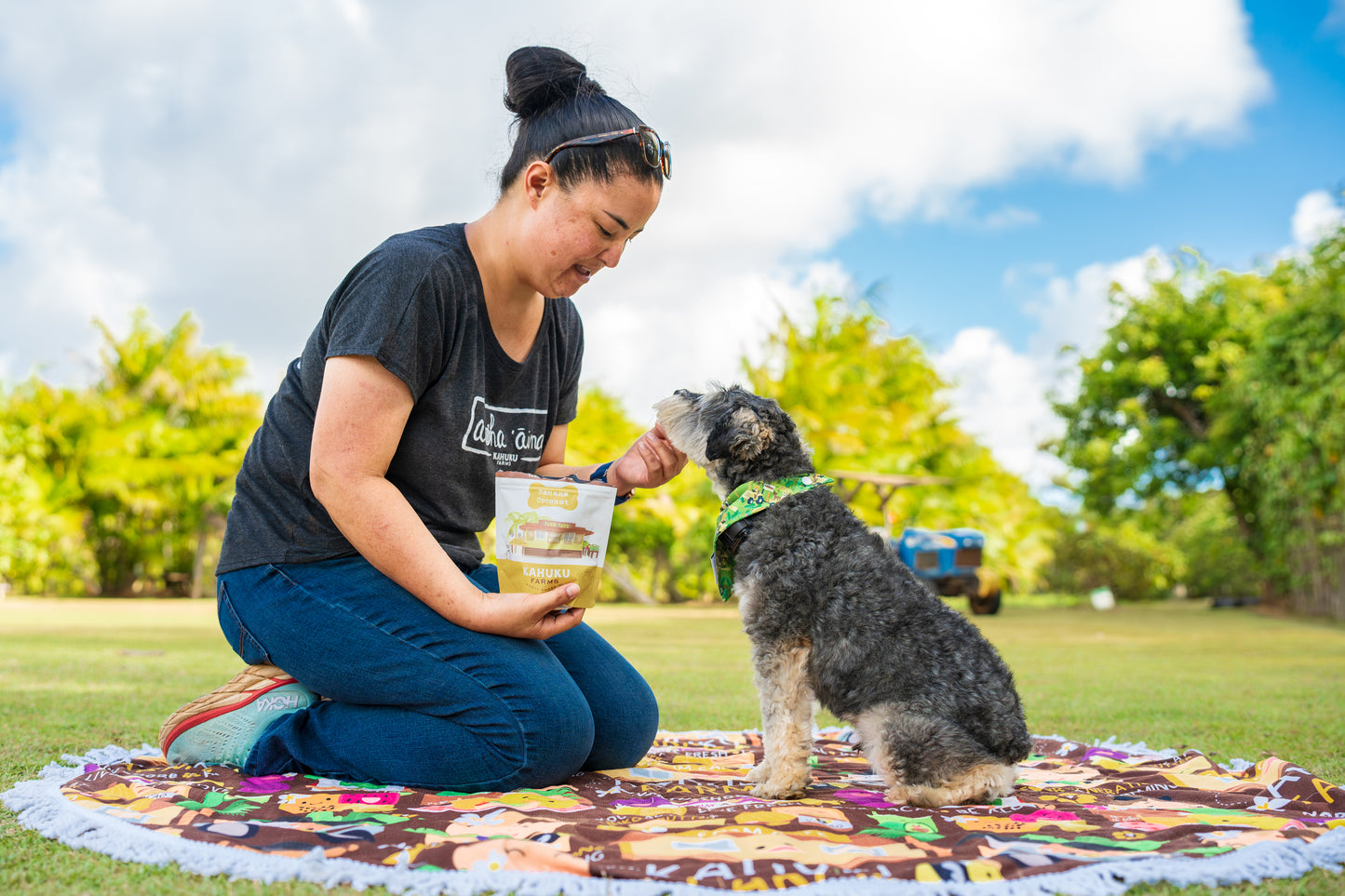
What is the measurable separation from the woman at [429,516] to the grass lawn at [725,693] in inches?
33.8

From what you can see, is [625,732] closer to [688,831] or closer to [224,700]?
[688,831]

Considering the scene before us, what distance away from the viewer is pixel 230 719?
301cm

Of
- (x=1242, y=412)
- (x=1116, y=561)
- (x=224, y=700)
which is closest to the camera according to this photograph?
(x=224, y=700)

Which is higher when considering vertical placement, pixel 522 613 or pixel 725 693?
pixel 522 613

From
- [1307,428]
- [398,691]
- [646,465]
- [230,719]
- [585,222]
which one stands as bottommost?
[230,719]

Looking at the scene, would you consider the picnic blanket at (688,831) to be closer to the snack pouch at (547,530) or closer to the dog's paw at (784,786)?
the dog's paw at (784,786)

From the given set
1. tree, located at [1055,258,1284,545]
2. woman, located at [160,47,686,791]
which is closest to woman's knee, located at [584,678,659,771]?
woman, located at [160,47,686,791]

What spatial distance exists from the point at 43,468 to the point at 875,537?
1074 inches

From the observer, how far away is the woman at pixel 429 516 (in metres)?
2.78

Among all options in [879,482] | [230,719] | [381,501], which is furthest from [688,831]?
[879,482]

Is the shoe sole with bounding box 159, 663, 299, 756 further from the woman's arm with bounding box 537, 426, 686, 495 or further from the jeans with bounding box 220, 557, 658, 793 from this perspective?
the woman's arm with bounding box 537, 426, 686, 495

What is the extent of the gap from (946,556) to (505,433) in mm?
12227

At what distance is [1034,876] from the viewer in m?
1.90

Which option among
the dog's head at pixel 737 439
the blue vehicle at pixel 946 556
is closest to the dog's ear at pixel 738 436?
the dog's head at pixel 737 439
